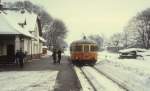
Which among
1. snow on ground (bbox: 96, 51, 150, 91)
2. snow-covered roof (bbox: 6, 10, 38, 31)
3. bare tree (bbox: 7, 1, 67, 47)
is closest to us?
snow on ground (bbox: 96, 51, 150, 91)

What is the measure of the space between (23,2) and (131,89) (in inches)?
3595

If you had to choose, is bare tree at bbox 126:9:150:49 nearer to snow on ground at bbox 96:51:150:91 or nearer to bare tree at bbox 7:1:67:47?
bare tree at bbox 7:1:67:47

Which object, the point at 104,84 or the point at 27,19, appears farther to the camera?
the point at 27,19

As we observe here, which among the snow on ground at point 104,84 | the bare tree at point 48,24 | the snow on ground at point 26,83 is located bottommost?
the snow on ground at point 104,84

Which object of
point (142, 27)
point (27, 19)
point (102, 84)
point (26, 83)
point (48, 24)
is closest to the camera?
point (26, 83)

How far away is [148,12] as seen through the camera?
108125mm

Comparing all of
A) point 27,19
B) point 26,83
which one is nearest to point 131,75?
point 26,83

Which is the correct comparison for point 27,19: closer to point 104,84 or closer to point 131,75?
point 131,75

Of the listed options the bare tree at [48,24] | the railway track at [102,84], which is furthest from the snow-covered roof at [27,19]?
the bare tree at [48,24]

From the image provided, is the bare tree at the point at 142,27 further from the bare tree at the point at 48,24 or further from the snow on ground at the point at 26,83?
the snow on ground at the point at 26,83

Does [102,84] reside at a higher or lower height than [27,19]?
lower

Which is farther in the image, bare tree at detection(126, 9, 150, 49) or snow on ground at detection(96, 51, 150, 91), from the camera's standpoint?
bare tree at detection(126, 9, 150, 49)

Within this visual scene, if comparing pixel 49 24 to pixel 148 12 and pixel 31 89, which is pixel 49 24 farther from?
pixel 31 89

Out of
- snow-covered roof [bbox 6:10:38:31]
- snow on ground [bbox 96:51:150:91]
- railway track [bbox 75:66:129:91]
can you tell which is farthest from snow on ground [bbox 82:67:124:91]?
snow-covered roof [bbox 6:10:38:31]
